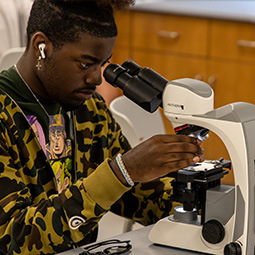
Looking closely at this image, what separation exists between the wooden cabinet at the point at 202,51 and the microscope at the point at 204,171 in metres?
2.52

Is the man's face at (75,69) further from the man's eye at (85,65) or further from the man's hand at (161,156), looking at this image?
the man's hand at (161,156)

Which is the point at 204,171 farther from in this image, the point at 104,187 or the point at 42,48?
the point at 42,48

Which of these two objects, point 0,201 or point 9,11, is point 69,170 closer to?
point 0,201

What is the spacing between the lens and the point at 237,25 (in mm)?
4090

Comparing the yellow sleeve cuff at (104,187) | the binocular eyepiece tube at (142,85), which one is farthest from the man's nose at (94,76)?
the yellow sleeve cuff at (104,187)

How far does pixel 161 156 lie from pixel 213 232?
224 mm

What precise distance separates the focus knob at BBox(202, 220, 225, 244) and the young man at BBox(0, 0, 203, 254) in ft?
0.54

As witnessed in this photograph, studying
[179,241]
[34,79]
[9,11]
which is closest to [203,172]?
[179,241]

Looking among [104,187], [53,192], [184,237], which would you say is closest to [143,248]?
[184,237]

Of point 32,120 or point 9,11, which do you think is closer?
point 32,120

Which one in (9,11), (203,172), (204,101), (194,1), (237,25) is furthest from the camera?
(194,1)

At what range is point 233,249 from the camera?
57.0 inches

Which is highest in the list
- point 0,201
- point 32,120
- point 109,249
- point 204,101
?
point 204,101

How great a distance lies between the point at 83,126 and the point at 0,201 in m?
0.42
